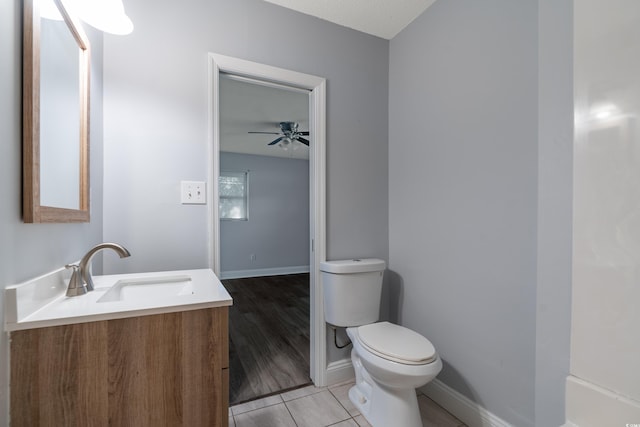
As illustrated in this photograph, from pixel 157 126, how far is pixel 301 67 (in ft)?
3.05

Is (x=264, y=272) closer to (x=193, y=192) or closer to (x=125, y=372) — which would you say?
(x=193, y=192)

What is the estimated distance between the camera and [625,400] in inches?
16.7

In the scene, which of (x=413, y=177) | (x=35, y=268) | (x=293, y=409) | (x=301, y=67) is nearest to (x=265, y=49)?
(x=301, y=67)

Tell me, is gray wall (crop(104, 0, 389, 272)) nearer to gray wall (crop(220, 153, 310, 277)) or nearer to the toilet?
the toilet

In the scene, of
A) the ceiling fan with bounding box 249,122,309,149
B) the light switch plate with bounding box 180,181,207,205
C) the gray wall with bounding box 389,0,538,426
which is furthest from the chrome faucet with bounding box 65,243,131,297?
the ceiling fan with bounding box 249,122,309,149

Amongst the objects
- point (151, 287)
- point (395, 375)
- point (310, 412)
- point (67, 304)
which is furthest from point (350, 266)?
point (67, 304)

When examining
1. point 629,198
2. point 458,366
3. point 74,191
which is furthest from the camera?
point 458,366

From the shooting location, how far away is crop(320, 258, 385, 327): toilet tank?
5.43 ft

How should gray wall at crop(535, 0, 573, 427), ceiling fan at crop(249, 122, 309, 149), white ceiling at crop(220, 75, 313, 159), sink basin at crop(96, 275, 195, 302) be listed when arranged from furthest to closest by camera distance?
ceiling fan at crop(249, 122, 309, 149) → white ceiling at crop(220, 75, 313, 159) → sink basin at crop(96, 275, 195, 302) → gray wall at crop(535, 0, 573, 427)

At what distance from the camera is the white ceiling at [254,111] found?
2.60 m

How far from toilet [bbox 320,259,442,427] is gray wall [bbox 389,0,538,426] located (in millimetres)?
279

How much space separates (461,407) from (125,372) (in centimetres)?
158

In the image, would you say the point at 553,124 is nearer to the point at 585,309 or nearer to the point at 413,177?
the point at 585,309

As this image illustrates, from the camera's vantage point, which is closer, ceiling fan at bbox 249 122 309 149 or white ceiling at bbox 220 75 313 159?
white ceiling at bbox 220 75 313 159
